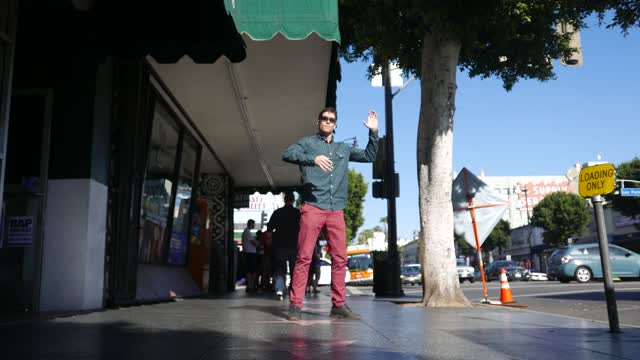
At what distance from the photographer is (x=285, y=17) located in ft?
18.9

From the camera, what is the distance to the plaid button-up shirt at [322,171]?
5.41 metres

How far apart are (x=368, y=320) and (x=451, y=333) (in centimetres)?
133

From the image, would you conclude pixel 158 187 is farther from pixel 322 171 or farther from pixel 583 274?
pixel 583 274

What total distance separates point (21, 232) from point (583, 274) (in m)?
23.4

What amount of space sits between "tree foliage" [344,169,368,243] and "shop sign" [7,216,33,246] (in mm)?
45362

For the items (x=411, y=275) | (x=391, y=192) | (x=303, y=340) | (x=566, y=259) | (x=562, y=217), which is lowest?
(x=303, y=340)

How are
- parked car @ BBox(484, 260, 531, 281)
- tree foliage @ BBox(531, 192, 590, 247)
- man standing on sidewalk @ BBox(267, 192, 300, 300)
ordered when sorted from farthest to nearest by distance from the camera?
Answer: tree foliage @ BBox(531, 192, 590, 247), parked car @ BBox(484, 260, 531, 281), man standing on sidewalk @ BBox(267, 192, 300, 300)

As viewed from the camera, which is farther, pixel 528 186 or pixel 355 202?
pixel 528 186

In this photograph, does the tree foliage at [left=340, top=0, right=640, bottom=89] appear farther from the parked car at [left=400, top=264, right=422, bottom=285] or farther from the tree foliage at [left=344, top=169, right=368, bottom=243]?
the tree foliage at [left=344, top=169, right=368, bottom=243]

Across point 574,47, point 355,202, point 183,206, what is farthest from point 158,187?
point 355,202

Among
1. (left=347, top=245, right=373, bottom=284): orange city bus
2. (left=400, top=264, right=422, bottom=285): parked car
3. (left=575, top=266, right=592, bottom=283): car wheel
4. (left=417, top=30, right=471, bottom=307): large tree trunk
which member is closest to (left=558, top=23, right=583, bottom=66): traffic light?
(left=417, top=30, right=471, bottom=307): large tree trunk

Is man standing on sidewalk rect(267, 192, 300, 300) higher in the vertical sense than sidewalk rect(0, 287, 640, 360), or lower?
higher

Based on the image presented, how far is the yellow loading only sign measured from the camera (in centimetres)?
466

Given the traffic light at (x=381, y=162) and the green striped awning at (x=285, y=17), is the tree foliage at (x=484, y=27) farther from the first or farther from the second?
the green striped awning at (x=285, y=17)
